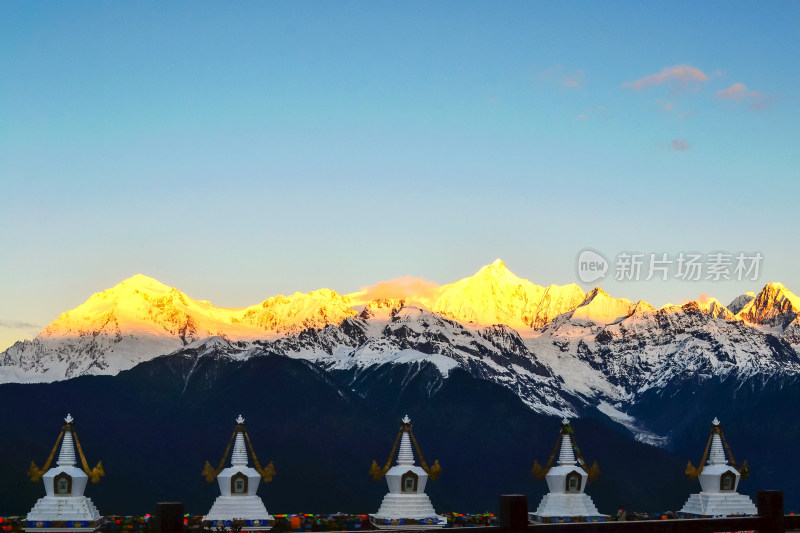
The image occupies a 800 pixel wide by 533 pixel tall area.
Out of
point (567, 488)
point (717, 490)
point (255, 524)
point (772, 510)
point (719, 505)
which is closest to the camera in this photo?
point (772, 510)

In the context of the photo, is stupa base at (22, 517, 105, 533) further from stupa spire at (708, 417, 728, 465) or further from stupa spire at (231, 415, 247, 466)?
stupa spire at (708, 417, 728, 465)

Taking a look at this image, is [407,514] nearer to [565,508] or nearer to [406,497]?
[406,497]

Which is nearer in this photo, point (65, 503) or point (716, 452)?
point (65, 503)

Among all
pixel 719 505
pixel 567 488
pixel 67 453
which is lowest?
pixel 719 505

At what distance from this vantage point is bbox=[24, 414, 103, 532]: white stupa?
61.8m

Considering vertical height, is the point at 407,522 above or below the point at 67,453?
below

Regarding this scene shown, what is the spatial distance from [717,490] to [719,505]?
1.26 metres

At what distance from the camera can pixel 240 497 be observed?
64.0 m

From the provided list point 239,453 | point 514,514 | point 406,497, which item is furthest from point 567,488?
point 514,514

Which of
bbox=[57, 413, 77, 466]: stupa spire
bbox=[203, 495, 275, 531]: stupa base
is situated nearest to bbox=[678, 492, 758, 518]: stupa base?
bbox=[203, 495, 275, 531]: stupa base

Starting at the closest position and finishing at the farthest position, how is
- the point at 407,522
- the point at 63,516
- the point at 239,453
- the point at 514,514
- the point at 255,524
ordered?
the point at 514,514 < the point at 255,524 < the point at 63,516 < the point at 407,522 < the point at 239,453

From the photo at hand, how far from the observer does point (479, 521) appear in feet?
212

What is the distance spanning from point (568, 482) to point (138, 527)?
77.7ft

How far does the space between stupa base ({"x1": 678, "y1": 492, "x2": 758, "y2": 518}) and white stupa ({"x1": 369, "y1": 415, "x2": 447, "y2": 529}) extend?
15.7 metres
